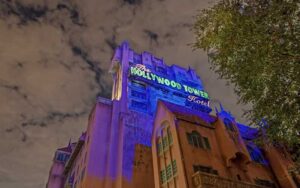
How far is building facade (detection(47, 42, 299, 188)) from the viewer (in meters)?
25.8

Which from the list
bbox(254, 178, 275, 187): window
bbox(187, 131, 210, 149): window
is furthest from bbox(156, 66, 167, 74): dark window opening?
bbox(254, 178, 275, 187): window

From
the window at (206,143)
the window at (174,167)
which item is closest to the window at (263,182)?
the window at (206,143)

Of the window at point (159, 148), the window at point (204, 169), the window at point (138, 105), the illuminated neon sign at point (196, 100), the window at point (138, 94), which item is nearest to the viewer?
the window at point (204, 169)

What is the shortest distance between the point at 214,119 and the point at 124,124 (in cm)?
1601

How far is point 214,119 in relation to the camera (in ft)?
107

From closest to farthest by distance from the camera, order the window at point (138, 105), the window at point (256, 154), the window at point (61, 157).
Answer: the window at point (256, 154) → the window at point (138, 105) → the window at point (61, 157)

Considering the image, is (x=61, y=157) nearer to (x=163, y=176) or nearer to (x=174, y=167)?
(x=163, y=176)

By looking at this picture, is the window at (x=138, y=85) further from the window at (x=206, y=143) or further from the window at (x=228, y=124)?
the window at (x=206, y=143)

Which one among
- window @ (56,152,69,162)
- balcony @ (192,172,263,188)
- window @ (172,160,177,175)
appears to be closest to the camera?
balcony @ (192,172,263,188)

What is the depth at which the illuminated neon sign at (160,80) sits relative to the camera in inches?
2100

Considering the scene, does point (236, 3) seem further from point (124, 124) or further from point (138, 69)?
point (138, 69)

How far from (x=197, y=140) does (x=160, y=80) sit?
29.1 meters

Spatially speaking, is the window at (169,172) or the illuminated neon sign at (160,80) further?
the illuminated neon sign at (160,80)

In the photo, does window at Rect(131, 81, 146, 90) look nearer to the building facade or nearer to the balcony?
the building facade
